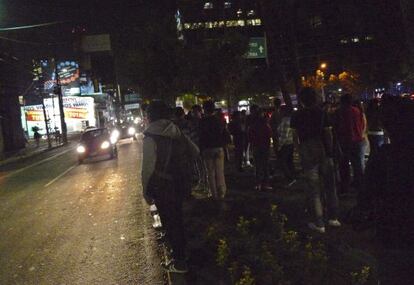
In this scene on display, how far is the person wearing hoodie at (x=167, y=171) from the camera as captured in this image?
4.99m

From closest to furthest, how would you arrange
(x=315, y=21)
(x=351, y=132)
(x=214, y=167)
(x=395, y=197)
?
(x=395, y=197) → (x=351, y=132) → (x=214, y=167) → (x=315, y=21)

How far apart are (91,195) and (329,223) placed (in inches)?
286

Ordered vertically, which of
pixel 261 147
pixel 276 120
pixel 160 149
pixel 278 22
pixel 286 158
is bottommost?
pixel 286 158

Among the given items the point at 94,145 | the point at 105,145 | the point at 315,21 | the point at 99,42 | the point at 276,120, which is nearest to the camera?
the point at 276,120

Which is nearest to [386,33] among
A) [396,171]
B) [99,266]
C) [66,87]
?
[99,266]

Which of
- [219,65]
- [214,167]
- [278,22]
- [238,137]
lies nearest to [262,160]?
[214,167]

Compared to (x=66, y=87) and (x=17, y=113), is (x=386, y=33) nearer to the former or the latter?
(x=17, y=113)

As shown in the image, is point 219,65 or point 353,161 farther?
point 219,65

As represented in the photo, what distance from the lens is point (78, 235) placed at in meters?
8.05

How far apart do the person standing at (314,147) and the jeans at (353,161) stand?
201cm

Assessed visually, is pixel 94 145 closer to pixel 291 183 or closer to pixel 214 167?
pixel 291 183

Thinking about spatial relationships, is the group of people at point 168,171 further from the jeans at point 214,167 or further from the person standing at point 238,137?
the person standing at point 238,137

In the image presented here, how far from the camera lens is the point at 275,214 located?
5613mm

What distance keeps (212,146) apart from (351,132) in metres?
2.45
